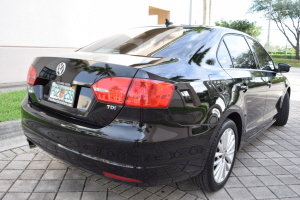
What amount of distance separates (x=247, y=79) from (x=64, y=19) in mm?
7146

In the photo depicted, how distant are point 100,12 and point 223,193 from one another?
8590mm

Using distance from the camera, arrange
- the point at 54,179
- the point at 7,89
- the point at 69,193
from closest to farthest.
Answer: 1. the point at 69,193
2. the point at 54,179
3. the point at 7,89

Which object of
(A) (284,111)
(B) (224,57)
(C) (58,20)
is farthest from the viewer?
(C) (58,20)

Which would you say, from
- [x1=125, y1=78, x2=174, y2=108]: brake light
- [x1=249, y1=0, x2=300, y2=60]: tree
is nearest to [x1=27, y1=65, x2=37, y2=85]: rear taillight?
[x1=125, y1=78, x2=174, y2=108]: brake light

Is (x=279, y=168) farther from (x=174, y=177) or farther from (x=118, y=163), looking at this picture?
(x=118, y=163)

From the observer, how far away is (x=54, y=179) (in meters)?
2.72

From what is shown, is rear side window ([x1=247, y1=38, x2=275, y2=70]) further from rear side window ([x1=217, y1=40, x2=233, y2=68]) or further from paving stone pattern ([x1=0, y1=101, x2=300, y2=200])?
paving stone pattern ([x1=0, y1=101, x2=300, y2=200])

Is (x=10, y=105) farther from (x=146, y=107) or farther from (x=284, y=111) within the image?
(x=284, y=111)

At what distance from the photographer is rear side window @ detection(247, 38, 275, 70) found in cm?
362

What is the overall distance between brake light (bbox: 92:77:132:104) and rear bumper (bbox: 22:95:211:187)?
172mm

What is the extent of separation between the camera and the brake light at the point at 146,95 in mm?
1844

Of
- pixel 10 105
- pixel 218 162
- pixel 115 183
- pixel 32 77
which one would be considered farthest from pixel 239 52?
pixel 10 105

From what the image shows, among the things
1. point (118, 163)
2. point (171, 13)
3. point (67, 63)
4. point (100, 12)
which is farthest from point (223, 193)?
point (171, 13)

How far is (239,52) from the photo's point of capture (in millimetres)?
3152
